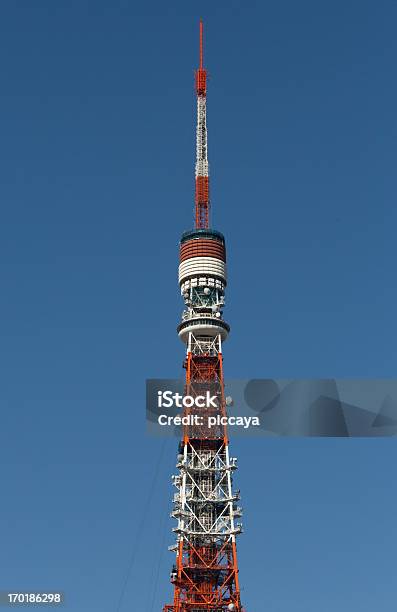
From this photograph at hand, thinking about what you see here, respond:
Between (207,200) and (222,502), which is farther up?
(207,200)

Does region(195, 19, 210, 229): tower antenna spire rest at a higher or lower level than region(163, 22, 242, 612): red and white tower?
higher

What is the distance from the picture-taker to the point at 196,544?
15512 centimetres

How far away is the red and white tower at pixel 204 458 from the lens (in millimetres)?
150625

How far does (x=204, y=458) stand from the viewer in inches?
6368

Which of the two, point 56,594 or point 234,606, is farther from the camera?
point 234,606

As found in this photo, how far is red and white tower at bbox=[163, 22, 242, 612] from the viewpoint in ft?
494


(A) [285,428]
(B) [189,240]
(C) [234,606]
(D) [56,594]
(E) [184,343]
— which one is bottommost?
(D) [56,594]

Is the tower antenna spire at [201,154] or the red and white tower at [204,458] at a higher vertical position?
the tower antenna spire at [201,154]

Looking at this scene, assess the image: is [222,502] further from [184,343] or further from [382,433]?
[382,433]

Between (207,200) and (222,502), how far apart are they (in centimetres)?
5785

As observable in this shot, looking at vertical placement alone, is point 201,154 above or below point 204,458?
above


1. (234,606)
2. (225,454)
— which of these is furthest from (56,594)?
(225,454)

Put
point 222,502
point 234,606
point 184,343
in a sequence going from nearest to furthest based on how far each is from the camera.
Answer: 1. point 234,606
2. point 222,502
3. point 184,343

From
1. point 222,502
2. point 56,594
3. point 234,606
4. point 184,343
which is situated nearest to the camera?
point 56,594
